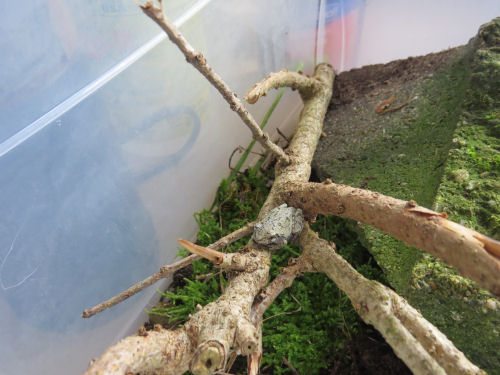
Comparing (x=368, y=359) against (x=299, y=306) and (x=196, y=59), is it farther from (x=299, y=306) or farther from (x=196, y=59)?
(x=196, y=59)

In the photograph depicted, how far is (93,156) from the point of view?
141 cm

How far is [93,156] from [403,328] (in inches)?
47.8

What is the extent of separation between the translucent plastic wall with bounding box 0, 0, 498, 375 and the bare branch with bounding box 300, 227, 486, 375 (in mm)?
944

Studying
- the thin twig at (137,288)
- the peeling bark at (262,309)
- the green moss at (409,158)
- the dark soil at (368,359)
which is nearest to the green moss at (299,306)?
the dark soil at (368,359)

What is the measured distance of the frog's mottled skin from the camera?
118 centimetres

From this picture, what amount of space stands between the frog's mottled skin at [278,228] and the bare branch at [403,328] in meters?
0.18

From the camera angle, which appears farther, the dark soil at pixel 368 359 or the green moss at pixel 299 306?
the green moss at pixel 299 306

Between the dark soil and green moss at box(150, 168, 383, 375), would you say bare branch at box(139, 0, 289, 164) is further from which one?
the dark soil

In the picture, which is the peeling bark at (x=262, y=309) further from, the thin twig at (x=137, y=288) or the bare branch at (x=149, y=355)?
the thin twig at (x=137, y=288)

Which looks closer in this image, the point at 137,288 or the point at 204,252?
Result: the point at 204,252

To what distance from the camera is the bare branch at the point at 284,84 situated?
4.30ft

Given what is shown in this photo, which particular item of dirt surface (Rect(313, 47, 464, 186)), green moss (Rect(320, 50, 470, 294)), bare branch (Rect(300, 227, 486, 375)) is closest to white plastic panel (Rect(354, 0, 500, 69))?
dirt surface (Rect(313, 47, 464, 186))

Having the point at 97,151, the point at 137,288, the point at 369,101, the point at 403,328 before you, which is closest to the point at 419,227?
the point at 403,328

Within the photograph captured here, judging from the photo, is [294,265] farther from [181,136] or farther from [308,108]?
[308,108]
